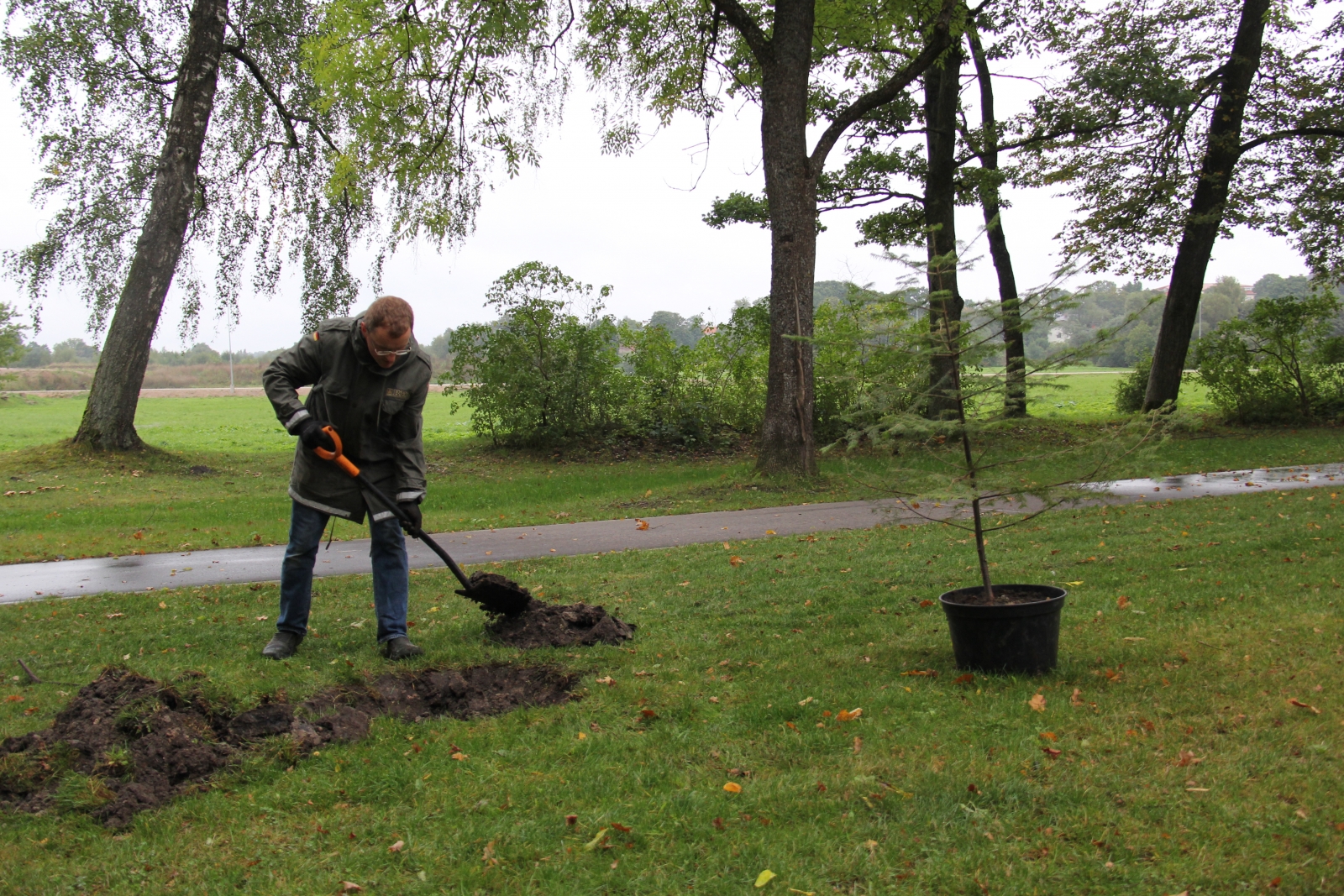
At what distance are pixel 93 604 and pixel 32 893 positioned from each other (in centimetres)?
485

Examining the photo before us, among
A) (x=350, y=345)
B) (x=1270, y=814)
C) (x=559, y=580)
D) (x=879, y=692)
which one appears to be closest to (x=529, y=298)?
(x=559, y=580)

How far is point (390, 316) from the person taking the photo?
507 cm

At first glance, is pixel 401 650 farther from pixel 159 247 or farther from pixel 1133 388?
pixel 1133 388

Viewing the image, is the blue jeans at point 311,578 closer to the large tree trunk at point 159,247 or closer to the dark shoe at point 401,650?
the dark shoe at point 401,650

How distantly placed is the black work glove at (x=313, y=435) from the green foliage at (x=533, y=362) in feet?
48.3

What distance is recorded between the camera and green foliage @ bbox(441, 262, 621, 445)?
65.7 feet

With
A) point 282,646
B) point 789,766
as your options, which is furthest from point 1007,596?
point 282,646

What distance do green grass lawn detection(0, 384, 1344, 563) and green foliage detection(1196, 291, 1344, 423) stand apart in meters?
1.14

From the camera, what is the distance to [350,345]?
530 cm

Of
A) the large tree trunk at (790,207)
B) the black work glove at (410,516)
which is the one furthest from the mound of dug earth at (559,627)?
the large tree trunk at (790,207)

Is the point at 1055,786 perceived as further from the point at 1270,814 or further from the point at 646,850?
the point at 646,850

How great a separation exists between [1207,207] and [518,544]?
18.4 metres

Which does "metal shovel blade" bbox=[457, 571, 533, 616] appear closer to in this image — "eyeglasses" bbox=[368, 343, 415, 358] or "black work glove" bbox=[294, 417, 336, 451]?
"black work glove" bbox=[294, 417, 336, 451]

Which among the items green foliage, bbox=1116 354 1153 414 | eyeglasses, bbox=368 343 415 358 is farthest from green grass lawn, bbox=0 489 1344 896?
green foliage, bbox=1116 354 1153 414
